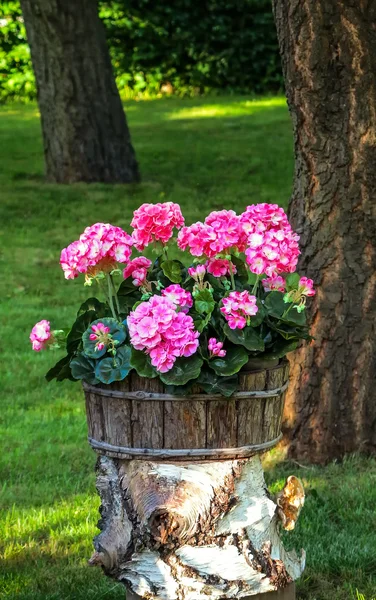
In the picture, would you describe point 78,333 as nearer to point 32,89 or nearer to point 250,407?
point 250,407

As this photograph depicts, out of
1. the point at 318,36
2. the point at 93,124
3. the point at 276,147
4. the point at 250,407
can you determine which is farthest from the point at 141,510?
the point at 276,147

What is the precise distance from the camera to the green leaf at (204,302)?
2.88 meters

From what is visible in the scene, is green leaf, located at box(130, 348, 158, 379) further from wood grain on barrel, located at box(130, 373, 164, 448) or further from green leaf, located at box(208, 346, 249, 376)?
green leaf, located at box(208, 346, 249, 376)

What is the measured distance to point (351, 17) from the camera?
460 centimetres

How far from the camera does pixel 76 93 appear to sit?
1071 cm

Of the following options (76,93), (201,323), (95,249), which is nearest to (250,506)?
(201,323)

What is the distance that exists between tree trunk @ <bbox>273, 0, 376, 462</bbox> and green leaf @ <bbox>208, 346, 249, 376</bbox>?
6.58 ft

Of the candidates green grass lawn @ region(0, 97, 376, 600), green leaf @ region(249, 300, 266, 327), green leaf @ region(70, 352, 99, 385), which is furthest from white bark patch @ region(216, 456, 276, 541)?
green grass lawn @ region(0, 97, 376, 600)

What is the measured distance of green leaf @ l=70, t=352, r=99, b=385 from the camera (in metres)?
2.92

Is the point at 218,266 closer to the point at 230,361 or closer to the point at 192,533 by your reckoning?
the point at 230,361

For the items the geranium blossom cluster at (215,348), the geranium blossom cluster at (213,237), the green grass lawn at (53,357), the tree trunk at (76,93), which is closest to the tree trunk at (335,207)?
the green grass lawn at (53,357)

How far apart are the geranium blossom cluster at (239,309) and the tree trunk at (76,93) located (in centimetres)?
820

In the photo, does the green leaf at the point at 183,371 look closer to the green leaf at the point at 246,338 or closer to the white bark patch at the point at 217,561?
the green leaf at the point at 246,338

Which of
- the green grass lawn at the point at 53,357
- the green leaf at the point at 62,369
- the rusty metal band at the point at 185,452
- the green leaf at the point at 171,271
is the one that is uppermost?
the green leaf at the point at 171,271
